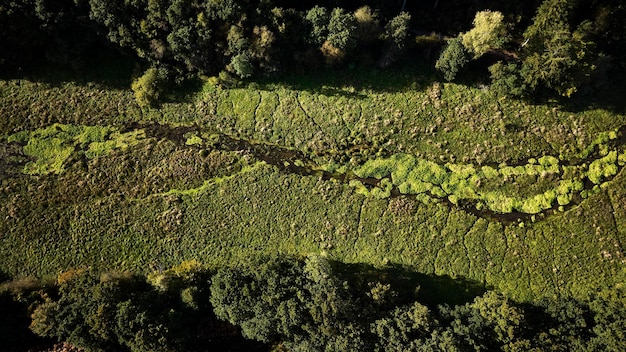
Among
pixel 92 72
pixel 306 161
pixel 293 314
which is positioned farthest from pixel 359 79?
pixel 92 72

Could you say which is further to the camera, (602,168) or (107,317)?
(602,168)

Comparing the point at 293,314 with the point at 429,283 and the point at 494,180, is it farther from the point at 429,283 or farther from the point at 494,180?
the point at 494,180

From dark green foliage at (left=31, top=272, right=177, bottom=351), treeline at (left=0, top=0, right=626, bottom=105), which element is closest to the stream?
treeline at (left=0, top=0, right=626, bottom=105)

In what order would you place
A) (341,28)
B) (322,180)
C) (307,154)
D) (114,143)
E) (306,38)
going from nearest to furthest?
1. (341,28)
2. (306,38)
3. (322,180)
4. (307,154)
5. (114,143)

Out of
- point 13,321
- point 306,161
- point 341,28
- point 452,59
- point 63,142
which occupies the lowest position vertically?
point 13,321

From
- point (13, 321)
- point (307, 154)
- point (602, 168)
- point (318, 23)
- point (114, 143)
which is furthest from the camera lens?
point (114, 143)

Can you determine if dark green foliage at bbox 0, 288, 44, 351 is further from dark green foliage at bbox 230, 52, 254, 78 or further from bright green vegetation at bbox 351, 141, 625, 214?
bright green vegetation at bbox 351, 141, 625, 214

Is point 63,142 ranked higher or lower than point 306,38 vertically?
lower

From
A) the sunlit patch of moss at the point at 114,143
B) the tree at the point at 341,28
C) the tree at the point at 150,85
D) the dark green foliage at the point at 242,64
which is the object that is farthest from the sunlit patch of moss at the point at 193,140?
the tree at the point at 341,28

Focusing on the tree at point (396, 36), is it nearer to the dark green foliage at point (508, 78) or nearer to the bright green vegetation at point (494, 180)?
the dark green foliage at point (508, 78)
